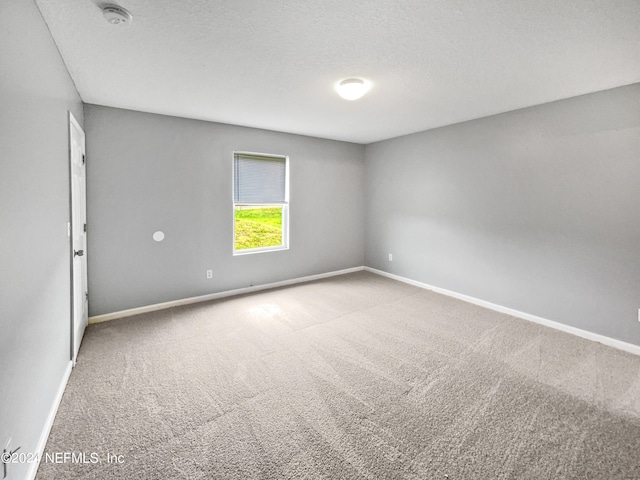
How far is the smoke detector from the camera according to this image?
1.63 metres

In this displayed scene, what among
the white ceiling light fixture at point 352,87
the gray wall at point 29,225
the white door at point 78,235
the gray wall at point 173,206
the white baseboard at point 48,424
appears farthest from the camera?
the gray wall at point 173,206

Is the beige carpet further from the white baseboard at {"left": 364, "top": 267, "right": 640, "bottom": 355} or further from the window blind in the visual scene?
the window blind

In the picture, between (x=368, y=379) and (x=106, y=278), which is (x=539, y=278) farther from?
(x=106, y=278)

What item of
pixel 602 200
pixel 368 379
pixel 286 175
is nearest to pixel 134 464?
pixel 368 379

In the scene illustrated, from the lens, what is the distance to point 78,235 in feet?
9.21

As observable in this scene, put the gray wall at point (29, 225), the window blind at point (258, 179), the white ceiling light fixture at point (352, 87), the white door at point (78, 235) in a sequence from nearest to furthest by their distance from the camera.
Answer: the gray wall at point (29, 225)
the white door at point (78, 235)
the white ceiling light fixture at point (352, 87)
the window blind at point (258, 179)

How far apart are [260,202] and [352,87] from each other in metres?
2.36

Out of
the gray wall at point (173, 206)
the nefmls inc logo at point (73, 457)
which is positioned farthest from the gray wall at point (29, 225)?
the gray wall at point (173, 206)

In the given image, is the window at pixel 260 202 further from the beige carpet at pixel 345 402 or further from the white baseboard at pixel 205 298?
the beige carpet at pixel 345 402

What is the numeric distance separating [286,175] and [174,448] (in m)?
3.80

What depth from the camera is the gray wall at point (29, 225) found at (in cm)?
126

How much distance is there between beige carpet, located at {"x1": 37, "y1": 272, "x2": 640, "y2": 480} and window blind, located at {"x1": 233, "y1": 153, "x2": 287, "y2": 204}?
1.88 metres

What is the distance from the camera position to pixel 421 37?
192cm

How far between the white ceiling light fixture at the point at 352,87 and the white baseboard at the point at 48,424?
10.4 feet
